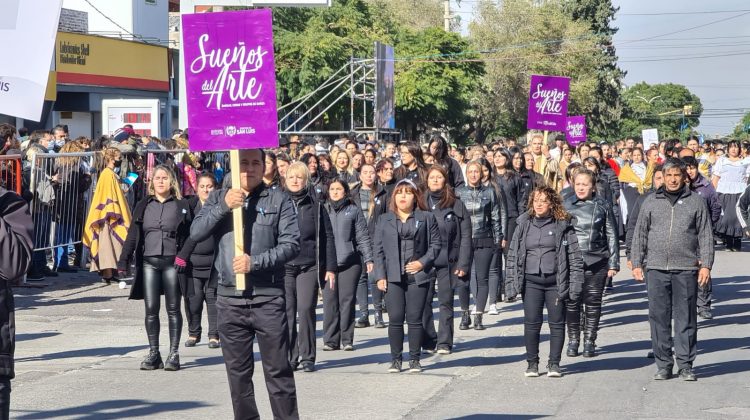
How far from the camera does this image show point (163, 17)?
46.2 m

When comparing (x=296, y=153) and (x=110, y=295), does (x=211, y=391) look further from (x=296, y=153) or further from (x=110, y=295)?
(x=296, y=153)

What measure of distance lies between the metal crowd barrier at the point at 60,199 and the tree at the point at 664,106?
10432 centimetres

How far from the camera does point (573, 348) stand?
11.4 m

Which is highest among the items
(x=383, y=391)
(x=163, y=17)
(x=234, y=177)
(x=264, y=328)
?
(x=163, y=17)

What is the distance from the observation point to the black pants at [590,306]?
11148 millimetres

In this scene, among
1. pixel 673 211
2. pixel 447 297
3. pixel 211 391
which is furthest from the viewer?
pixel 447 297

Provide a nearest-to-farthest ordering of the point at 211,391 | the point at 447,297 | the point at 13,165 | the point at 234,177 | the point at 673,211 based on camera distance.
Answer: the point at 234,177 < the point at 211,391 < the point at 673,211 < the point at 447,297 < the point at 13,165

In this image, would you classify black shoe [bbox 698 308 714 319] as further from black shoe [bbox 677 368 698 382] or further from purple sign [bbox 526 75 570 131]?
purple sign [bbox 526 75 570 131]

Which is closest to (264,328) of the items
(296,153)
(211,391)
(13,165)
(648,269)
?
(211,391)

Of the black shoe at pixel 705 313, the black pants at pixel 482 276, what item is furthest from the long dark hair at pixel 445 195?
the black shoe at pixel 705 313

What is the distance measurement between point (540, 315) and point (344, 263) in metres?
2.27

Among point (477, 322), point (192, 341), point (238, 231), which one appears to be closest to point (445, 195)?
point (477, 322)

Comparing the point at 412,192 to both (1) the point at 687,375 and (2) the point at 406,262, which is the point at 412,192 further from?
(1) the point at 687,375

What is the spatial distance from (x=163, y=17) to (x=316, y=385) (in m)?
38.3
